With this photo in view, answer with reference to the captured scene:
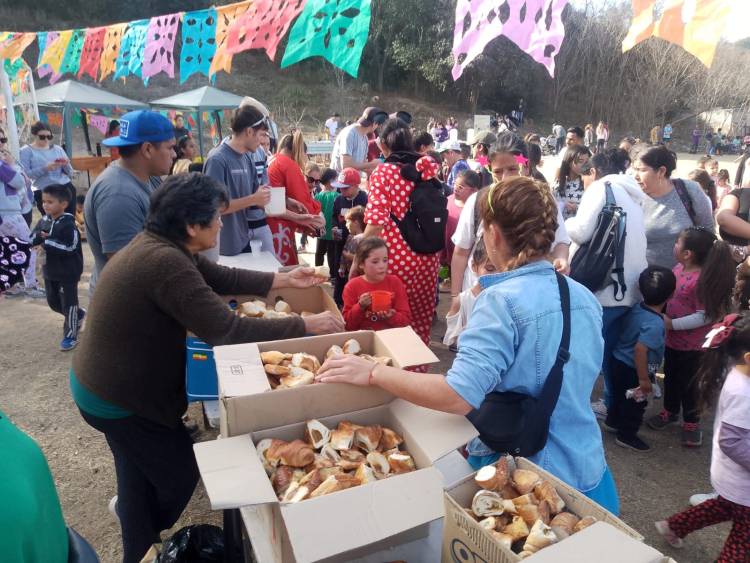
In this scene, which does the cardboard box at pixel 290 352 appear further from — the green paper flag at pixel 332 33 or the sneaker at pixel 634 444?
the green paper flag at pixel 332 33

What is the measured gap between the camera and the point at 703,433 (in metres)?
3.66

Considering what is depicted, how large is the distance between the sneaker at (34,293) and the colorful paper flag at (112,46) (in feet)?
20.2

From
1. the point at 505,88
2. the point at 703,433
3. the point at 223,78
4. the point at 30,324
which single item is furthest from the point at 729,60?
the point at 30,324

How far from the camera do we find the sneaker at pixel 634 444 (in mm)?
3436

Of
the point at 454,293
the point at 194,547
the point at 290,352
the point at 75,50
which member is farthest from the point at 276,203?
the point at 75,50

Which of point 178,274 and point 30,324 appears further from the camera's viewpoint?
point 30,324

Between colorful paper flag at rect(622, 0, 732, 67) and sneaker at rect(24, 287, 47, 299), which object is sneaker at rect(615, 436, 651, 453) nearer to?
colorful paper flag at rect(622, 0, 732, 67)

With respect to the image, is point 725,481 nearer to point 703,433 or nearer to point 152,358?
point 703,433

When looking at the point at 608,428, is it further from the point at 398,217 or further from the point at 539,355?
the point at 539,355

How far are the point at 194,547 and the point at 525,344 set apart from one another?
1437mm

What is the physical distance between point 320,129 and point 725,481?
88.3 ft

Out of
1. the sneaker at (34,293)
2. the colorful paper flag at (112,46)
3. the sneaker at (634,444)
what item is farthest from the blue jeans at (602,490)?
the colorful paper flag at (112,46)

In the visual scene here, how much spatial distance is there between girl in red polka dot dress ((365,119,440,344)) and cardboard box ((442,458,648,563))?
2190 mm

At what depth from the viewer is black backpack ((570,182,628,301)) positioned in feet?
10.6
